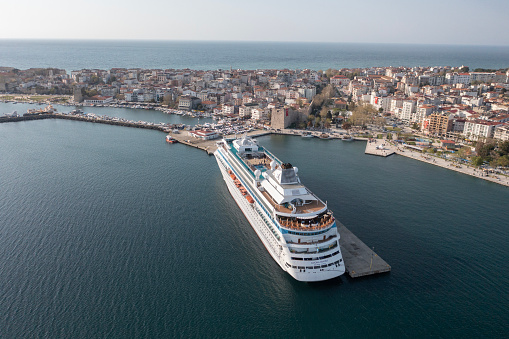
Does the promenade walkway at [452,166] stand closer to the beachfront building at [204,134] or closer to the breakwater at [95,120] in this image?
the beachfront building at [204,134]

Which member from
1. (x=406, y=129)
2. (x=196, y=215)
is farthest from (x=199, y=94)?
(x=196, y=215)

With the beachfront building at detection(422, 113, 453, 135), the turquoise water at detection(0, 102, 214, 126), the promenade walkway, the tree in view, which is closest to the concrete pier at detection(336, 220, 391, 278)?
the promenade walkway

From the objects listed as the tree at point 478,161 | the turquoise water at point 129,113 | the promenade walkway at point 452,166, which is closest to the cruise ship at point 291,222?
the promenade walkway at point 452,166

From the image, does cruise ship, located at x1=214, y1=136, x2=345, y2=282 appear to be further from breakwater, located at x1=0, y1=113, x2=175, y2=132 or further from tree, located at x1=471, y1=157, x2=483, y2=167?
breakwater, located at x1=0, y1=113, x2=175, y2=132

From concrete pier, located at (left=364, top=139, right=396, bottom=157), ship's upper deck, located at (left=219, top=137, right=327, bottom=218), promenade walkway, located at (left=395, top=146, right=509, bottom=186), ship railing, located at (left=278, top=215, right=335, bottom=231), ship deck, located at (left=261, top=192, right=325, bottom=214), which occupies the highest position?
ship's upper deck, located at (left=219, top=137, right=327, bottom=218)

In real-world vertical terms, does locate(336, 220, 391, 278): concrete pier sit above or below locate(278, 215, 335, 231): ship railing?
below

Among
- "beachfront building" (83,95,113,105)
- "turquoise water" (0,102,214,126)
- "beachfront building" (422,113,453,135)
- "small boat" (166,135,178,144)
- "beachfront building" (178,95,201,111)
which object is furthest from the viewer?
"beachfront building" (83,95,113,105)

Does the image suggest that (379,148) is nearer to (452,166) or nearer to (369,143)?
(369,143)

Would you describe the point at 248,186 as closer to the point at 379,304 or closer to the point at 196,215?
the point at 196,215
